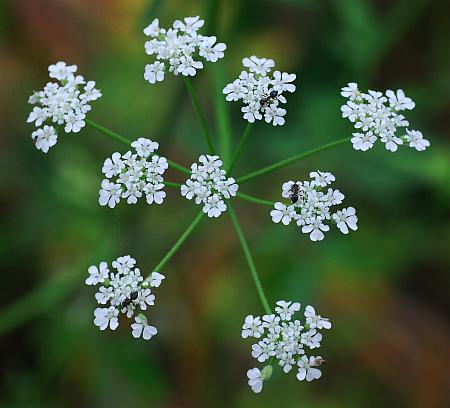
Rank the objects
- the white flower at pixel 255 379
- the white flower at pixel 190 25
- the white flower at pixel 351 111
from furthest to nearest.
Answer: the white flower at pixel 190 25 < the white flower at pixel 351 111 < the white flower at pixel 255 379

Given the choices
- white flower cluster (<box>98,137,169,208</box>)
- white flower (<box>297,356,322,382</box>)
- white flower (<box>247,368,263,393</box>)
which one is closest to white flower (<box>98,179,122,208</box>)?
white flower cluster (<box>98,137,169,208</box>)

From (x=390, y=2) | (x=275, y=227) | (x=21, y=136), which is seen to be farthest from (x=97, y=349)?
(x=390, y=2)

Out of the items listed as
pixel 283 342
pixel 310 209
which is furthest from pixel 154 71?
pixel 283 342

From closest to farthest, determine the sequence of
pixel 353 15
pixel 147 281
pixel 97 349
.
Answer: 1. pixel 147 281
2. pixel 353 15
3. pixel 97 349

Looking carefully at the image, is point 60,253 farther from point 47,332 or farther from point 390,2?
point 390,2

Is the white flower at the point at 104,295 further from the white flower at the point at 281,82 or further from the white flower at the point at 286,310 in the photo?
the white flower at the point at 281,82

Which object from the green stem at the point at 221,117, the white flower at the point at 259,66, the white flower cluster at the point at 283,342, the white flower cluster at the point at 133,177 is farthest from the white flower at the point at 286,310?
the white flower at the point at 259,66

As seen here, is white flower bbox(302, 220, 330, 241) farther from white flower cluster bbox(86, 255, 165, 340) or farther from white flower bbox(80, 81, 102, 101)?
white flower bbox(80, 81, 102, 101)
